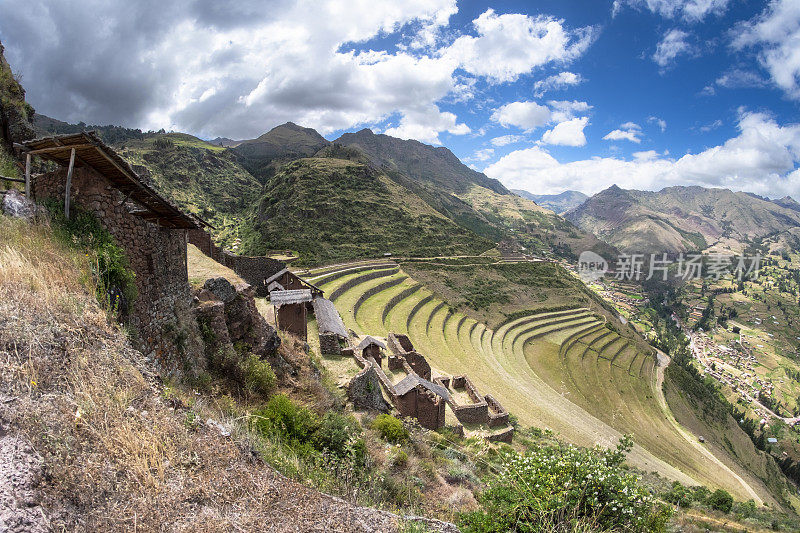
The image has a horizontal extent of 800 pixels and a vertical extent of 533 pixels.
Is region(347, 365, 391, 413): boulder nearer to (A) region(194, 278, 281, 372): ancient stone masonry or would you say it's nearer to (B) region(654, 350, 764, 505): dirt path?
(A) region(194, 278, 281, 372): ancient stone masonry

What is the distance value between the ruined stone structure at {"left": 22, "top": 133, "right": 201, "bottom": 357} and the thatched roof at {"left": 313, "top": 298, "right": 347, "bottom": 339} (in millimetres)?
9298

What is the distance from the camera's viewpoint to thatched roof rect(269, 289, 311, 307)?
1455 cm

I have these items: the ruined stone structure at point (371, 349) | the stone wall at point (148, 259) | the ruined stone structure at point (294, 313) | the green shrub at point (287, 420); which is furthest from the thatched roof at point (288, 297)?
the green shrub at point (287, 420)

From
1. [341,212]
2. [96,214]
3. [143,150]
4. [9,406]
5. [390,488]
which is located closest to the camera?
[9,406]

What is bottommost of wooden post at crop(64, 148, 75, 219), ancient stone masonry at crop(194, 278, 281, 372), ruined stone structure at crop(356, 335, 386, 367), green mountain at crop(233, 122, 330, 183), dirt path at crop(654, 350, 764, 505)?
dirt path at crop(654, 350, 764, 505)

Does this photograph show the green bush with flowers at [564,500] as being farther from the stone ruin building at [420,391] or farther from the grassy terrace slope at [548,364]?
the grassy terrace slope at [548,364]

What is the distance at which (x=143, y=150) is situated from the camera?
8088cm

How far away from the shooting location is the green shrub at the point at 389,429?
10.0 metres

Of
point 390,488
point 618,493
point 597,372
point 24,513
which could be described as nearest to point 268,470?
point 24,513

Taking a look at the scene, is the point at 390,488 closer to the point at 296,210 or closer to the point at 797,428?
the point at 296,210

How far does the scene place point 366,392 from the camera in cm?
1276

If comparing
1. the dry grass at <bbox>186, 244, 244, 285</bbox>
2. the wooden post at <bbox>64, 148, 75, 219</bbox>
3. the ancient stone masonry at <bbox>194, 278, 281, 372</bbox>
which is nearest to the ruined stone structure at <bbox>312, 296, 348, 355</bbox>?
the dry grass at <bbox>186, 244, 244, 285</bbox>

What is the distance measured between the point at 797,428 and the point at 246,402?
4428 inches

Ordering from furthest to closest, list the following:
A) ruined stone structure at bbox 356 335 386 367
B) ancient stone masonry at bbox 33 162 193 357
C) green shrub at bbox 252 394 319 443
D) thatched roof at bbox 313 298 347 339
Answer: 1. ruined stone structure at bbox 356 335 386 367
2. thatched roof at bbox 313 298 347 339
3. green shrub at bbox 252 394 319 443
4. ancient stone masonry at bbox 33 162 193 357
